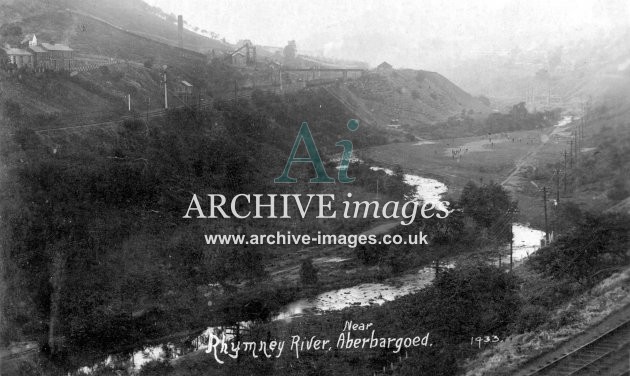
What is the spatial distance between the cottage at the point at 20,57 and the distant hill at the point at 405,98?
26.6 metres

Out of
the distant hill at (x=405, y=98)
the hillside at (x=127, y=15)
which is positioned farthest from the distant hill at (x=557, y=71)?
the hillside at (x=127, y=15)

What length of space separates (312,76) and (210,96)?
20.5 meters

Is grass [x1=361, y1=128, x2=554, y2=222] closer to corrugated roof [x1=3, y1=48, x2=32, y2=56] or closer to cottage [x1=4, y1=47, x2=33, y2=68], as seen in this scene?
cottage [x1=4, y1=47, x2=33, y2=68]

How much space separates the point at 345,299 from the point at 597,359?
947 cm

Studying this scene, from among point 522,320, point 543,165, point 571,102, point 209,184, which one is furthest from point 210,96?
point 571,102

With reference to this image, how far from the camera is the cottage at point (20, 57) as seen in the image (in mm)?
29178

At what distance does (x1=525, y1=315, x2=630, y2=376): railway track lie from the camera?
1121 centimetres

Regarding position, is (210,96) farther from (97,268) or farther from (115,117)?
(97,268)

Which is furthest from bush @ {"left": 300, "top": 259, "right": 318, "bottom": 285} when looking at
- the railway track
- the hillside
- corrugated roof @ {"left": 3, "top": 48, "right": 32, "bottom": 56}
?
the hillside

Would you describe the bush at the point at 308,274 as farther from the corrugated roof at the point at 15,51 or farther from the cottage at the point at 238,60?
the cottage at the point at 238,60

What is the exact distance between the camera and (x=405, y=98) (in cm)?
6412

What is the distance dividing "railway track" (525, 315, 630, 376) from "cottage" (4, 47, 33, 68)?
26800mm

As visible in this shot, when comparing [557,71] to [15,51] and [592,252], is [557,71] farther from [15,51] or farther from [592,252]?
[592,252]

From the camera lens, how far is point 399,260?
72.4ft
